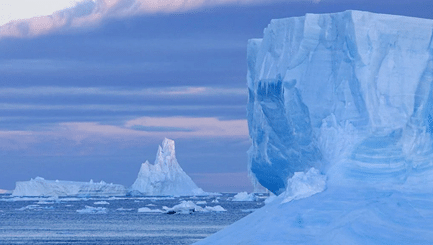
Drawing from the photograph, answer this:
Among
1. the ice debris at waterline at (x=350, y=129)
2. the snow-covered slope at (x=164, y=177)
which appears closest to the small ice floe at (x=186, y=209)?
the snow-covered slope at (x=164, y=177)

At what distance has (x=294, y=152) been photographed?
69.7ft

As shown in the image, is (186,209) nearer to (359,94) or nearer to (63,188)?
(63,188)

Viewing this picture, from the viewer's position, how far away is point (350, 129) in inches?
740

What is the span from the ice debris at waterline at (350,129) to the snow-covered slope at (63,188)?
71.0 meters

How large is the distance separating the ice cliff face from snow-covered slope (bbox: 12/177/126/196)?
235ft

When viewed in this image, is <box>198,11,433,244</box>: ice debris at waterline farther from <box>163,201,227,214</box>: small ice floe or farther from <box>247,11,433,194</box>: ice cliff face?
<box>163,201,227,214</box>: small ice floe

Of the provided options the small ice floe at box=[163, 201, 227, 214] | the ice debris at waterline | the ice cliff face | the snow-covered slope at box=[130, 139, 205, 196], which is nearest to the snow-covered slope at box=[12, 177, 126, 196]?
the snow-covered slope at box=[130, 139, 205, 196]

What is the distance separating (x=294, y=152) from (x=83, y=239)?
43.5ft

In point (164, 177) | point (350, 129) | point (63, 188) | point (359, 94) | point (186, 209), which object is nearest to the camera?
point (350, 129)

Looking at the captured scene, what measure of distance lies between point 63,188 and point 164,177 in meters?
14.2

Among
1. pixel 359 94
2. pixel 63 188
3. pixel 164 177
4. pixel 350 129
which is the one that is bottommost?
pixel 350 129

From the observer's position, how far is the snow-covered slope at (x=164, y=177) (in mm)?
80688

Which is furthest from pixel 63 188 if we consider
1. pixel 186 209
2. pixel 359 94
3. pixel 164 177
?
pixel 359 94

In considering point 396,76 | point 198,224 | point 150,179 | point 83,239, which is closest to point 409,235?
point 396,76
